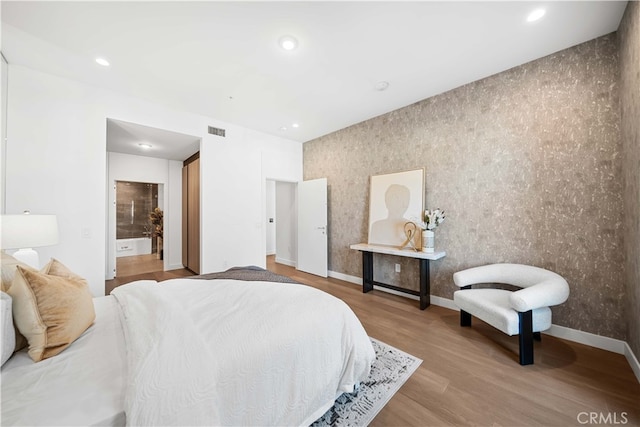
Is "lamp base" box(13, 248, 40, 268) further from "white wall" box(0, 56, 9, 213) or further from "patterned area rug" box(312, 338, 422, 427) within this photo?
"patterned area rug" box(312, 338, 422, 427)

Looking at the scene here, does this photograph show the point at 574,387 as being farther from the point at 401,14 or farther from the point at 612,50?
the point at 401,14

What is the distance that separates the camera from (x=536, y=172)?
243cm

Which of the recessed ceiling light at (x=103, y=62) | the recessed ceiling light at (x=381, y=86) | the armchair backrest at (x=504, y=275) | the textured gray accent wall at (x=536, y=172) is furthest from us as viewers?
the recessed ceiling light at (x=381, y=86)

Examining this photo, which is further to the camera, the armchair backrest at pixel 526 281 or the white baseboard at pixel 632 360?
the armchair backrest at pixel 526 281

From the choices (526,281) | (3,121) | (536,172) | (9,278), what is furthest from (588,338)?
(3,121)

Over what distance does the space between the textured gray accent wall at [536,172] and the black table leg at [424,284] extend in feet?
0.75

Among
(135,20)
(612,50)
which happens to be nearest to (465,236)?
(612,50)

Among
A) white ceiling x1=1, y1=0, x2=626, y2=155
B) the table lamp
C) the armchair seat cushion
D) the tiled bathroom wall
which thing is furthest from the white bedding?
the tiled bathroom wall

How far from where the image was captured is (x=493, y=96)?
2709 millimetres

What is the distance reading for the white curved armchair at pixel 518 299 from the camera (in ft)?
6.26

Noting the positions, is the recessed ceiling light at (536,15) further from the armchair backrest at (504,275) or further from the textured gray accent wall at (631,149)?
the armchair backrest at (504,275)

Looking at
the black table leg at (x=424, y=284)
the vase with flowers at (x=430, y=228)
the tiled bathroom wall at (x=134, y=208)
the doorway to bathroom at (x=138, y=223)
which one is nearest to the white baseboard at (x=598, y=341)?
the black table leg at (x=424, y=284)

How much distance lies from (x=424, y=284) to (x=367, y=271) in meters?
0.91

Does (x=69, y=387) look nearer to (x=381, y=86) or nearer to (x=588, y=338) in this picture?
(x=381, y=86)
